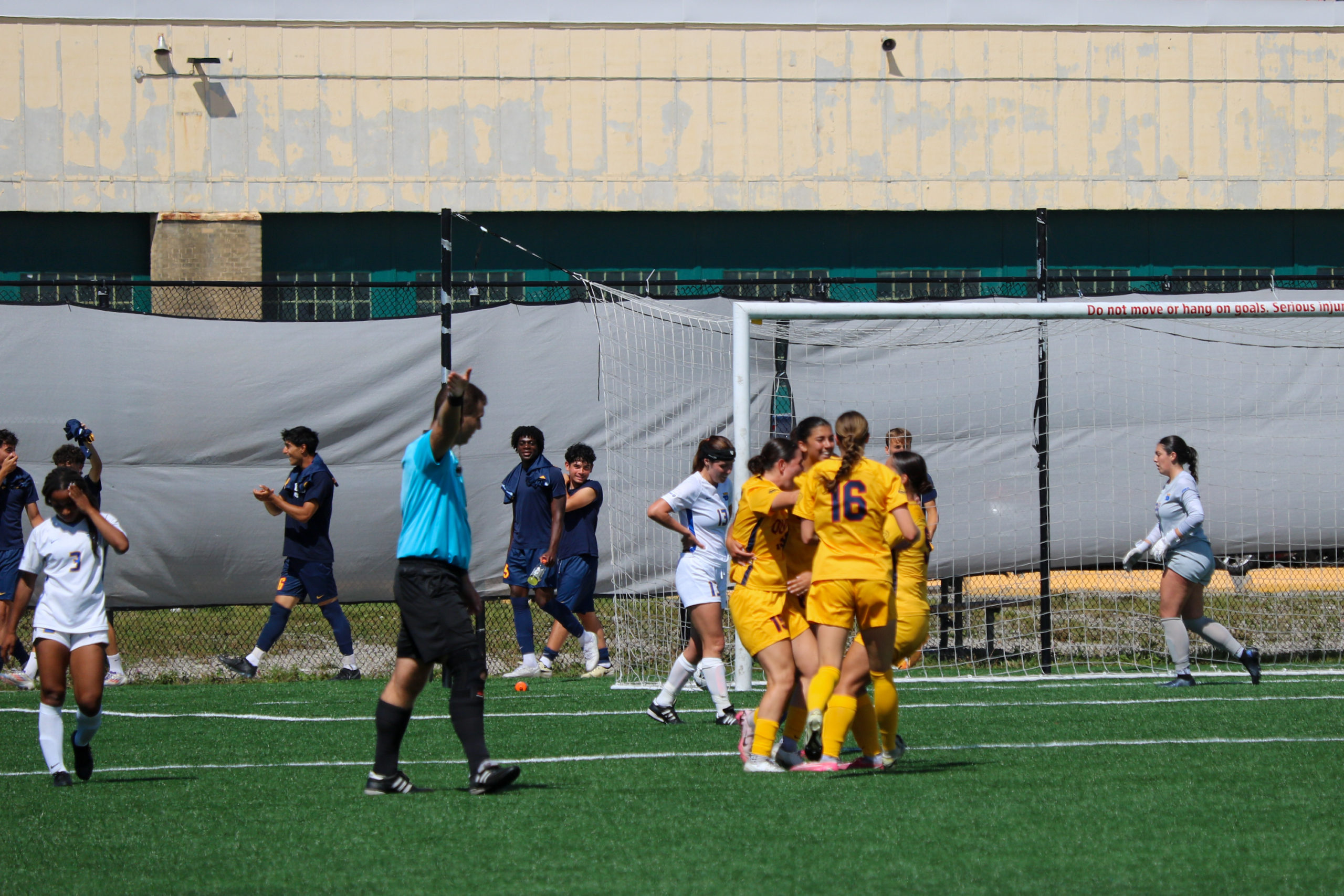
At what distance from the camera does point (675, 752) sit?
788 centimetres

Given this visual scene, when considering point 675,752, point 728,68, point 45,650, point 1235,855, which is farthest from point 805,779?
point 728,68

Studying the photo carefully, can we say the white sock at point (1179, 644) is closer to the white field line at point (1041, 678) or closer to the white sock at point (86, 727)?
the white field line at point (1041, 678)

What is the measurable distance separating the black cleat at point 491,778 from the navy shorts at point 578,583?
5.55 m

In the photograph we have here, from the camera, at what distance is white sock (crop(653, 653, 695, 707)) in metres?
9.13

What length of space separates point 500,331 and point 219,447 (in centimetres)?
260

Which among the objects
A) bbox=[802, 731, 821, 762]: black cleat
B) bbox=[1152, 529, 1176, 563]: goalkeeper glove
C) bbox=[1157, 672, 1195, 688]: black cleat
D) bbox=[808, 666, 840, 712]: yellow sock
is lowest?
bbox=[1157, 672, 1195, 688]: black cleat

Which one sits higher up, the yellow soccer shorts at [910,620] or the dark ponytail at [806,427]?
the dark ponytail at [806,427]

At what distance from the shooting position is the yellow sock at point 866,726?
23.1ft

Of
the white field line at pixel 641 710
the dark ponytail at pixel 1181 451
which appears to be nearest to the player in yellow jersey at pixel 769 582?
the white field line at pixel 641 710

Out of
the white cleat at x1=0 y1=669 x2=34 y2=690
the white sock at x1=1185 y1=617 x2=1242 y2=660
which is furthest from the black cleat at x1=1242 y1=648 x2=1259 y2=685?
the white cleat at x1=0 y1=669 x2=34 y2=690

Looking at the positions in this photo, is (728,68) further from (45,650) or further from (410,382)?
(45,650)

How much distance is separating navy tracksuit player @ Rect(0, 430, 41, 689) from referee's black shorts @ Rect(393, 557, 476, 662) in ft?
21.6

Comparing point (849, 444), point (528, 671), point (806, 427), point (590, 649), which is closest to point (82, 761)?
point (806, 427)

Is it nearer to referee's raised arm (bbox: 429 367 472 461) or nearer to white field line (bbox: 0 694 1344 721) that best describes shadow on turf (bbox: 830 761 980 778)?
referee's raised arm (bbox: 429 367 472 461)
